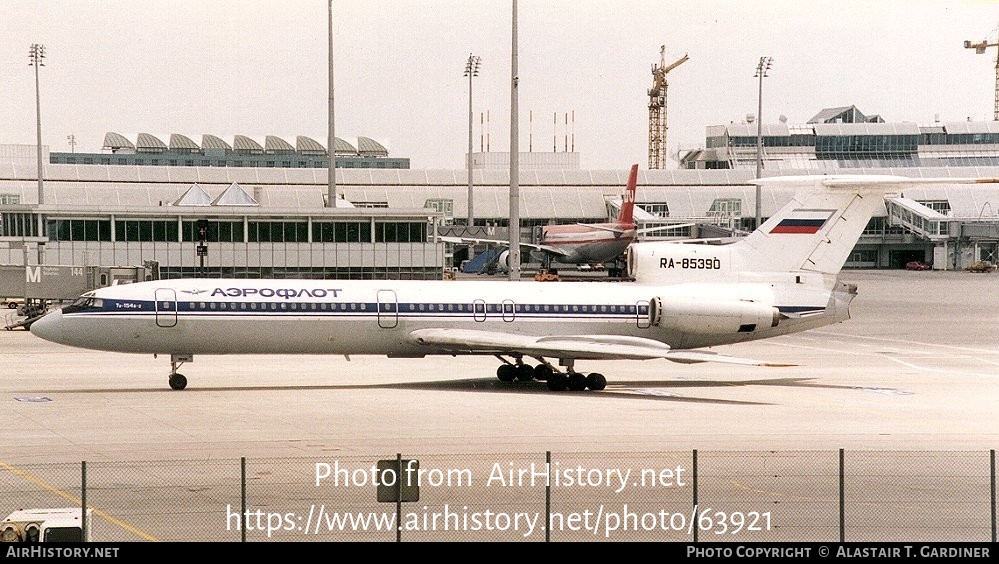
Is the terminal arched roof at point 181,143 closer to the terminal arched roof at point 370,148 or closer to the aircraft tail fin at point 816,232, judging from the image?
the terminal arched roof at point 370,148

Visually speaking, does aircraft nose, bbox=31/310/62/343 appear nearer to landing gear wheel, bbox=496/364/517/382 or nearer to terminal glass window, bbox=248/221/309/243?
landing gear wheel, bbox=496/364/517/382

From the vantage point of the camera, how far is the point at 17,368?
44344 millimetres

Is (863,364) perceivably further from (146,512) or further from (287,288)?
(146,512)

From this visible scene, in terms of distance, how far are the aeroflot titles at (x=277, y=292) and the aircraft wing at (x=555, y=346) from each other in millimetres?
2732

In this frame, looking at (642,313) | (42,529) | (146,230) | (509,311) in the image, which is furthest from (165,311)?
(146,230)

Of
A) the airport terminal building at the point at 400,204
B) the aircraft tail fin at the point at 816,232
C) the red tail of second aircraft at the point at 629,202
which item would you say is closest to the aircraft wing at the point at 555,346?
the aircraft tail fin at the point at 816,232

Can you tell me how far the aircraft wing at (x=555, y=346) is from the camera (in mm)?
38625

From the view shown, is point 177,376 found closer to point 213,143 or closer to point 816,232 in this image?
point 816,232

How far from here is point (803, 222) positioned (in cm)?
4194

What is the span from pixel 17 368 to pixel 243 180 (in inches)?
3838

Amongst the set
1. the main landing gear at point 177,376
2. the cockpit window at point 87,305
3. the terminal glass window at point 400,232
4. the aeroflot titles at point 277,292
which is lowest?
the main landing gear at point 177,376

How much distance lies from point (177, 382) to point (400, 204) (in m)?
105

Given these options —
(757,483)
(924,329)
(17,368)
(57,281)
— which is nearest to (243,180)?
(57,281)

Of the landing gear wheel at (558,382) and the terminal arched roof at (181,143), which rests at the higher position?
the terminal arched roof at (181,143)
